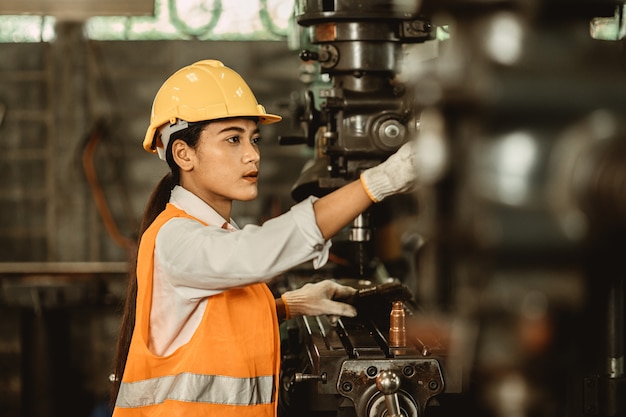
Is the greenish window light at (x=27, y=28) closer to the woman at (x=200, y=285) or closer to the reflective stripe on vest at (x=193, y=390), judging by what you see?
the woman at (x=200, y=285)

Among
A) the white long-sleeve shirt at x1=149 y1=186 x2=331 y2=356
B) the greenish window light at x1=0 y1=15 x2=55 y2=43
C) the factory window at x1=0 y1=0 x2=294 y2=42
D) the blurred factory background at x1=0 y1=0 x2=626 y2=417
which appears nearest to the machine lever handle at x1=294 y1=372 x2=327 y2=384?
the blurred factory background at x1=0 y1=0 x2=626 y2=417

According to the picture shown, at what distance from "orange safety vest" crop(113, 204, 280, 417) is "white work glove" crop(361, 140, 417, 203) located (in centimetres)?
51

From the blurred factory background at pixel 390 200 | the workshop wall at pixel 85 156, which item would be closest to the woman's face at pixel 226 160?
the blurred factory background at pixel 390 200

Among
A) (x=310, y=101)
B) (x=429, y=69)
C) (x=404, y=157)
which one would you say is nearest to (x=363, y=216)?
(x=310, y=101)

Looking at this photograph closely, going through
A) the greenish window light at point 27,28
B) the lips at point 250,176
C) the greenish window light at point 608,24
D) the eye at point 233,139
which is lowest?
the lips at point 250,176

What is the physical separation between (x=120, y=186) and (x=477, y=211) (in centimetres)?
457

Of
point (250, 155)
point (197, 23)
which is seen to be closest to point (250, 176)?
point (250, 155)

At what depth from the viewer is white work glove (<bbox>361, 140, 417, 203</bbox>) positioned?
5.17 feet

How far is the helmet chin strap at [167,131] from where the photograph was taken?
6.64 feet

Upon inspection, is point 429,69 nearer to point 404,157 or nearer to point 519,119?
point 519,119

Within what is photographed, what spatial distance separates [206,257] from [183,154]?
0.40 m

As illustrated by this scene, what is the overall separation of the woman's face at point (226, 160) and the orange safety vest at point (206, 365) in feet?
0.41

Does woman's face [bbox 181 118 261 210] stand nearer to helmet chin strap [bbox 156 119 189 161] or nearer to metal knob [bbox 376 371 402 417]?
helmet chin strap [bbox 156 119 189 161]

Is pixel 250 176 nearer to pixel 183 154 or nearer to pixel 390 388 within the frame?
pixel 183 154
